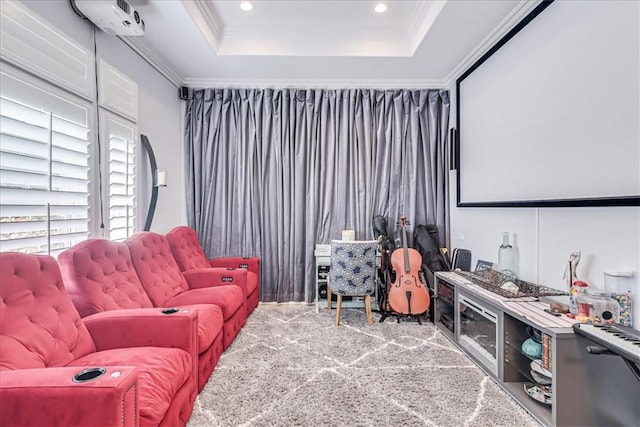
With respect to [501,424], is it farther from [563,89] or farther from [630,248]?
[563,89]

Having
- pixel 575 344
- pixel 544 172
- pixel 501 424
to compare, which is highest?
pixel 544 172

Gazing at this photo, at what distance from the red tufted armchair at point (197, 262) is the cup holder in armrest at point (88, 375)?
186 centimetres

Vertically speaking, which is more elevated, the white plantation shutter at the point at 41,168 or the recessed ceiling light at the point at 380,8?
the recessed ceiling light at the point at 380,8

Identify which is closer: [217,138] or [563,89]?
[563,89]

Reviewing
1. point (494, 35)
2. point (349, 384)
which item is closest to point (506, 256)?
point (349, 384)

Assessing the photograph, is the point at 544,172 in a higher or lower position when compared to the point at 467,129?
lower

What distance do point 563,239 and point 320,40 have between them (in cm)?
278

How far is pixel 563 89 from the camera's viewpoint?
2.11 metres

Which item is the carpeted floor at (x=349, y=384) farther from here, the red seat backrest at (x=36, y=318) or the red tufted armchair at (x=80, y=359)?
the red seat backrest at (x=36, y=318)

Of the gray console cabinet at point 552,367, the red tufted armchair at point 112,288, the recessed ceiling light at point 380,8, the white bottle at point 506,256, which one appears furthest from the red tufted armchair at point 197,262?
the recessed ceiling light at point 380,8

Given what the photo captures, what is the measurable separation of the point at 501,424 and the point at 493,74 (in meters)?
2.80

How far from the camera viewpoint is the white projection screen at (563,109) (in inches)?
66.8

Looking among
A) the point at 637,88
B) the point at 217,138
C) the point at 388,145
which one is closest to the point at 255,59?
the point at 217,138

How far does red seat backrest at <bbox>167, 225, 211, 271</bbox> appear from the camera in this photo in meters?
3.11
